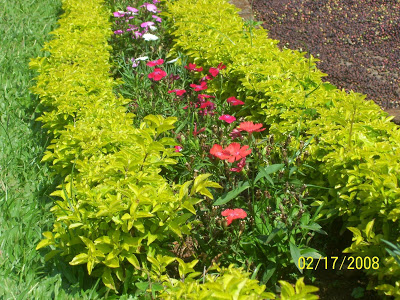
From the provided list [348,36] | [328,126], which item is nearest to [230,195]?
[328,126]

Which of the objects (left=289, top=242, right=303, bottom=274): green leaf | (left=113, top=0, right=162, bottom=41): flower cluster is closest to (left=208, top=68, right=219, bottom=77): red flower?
(left=113, top=0, right=162, bottom=41): flower cluster

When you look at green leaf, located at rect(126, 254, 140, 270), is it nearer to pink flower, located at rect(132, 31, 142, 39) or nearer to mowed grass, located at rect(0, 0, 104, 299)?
mowed grass, located at rect(0, 0, 104, 299)

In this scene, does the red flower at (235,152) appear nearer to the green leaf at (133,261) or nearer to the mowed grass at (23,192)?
the green leaf at (133,261)

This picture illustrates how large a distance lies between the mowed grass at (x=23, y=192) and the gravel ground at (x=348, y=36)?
9.74ft

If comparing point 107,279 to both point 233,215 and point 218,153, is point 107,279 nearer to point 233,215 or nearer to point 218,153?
point 233,215

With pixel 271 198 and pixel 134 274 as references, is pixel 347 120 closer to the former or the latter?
pixel 271 198

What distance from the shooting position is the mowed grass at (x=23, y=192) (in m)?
2.41

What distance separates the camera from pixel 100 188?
7.76 feet

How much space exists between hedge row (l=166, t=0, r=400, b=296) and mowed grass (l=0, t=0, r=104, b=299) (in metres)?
1.42

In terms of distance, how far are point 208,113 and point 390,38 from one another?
3.07 meters

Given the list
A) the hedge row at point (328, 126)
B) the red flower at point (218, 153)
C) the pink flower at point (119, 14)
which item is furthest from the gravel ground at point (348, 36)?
the red flower at point (218, 153)

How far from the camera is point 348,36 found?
5.53 meters

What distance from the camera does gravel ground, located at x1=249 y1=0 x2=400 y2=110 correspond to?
189 inches

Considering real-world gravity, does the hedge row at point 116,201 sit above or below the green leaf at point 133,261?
above
